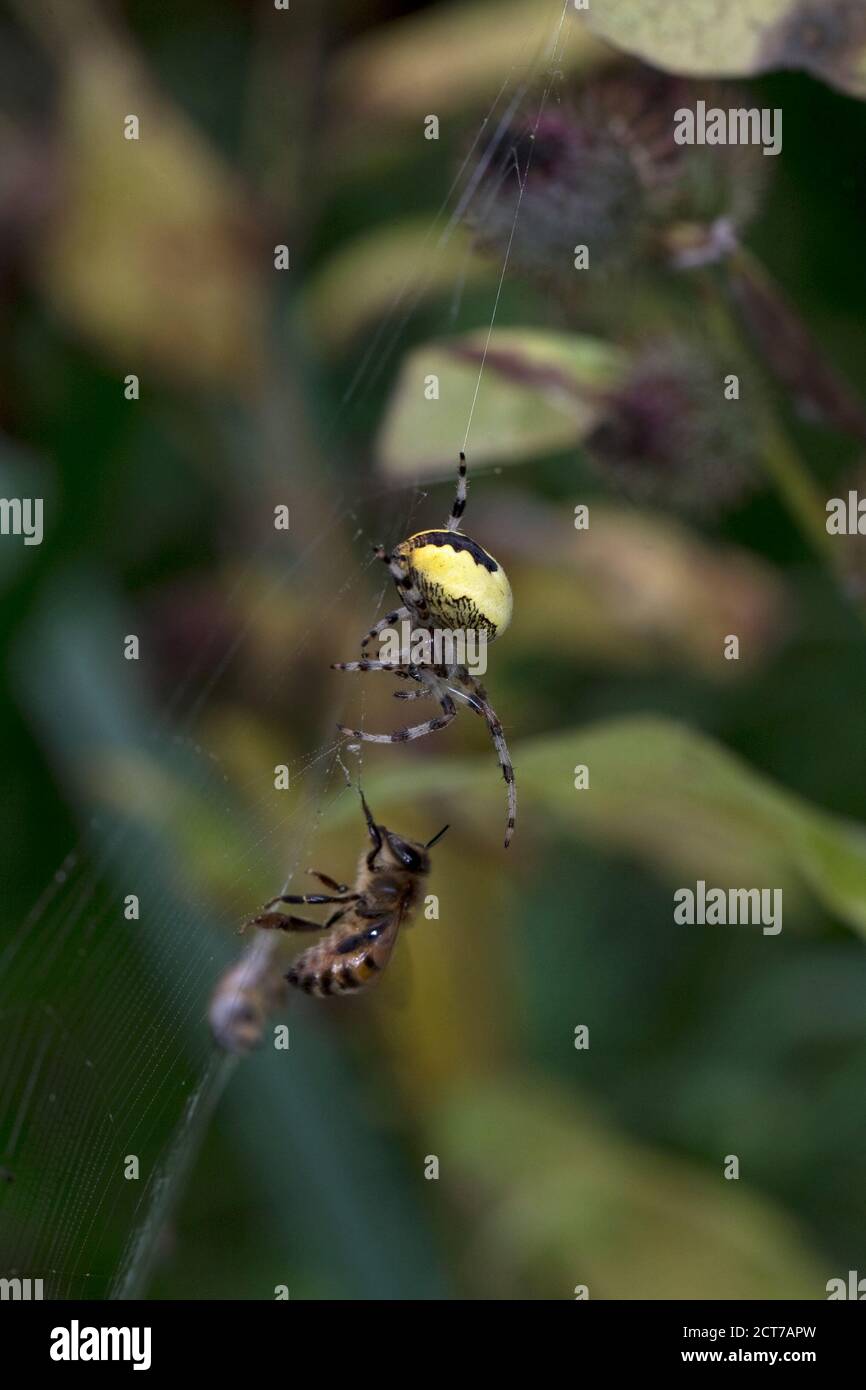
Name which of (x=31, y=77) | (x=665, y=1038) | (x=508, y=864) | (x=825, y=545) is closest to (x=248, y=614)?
(x=508, y=864)

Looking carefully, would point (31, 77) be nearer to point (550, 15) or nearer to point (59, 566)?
point (59, 566)

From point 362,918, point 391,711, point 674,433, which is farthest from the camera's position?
point 391,711

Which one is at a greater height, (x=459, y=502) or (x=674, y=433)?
(x=674, y=433)

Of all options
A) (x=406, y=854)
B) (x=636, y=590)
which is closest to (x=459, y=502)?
(x=406, y=854)

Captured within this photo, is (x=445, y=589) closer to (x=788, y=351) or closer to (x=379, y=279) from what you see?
(x=788, y=351)

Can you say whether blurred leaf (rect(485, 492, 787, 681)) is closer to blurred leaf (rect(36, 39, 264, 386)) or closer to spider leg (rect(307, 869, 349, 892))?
blurred leaf (rect(36, 39, 264, 386))

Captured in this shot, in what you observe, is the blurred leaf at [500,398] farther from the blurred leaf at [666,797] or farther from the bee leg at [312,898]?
the bee leg at [312,898]
